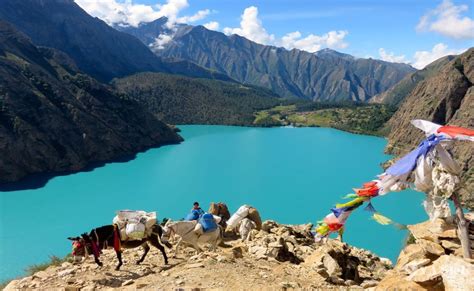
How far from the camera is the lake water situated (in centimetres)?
5075

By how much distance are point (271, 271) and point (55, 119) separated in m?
88.8

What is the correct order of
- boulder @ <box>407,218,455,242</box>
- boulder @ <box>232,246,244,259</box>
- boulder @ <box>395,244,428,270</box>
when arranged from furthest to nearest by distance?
1. boulder @ <box>232,246,244,259</box>
2. boulder @ <box>395,244,428,270</box>
3. boulder @ <box>407,218,455,242</box>

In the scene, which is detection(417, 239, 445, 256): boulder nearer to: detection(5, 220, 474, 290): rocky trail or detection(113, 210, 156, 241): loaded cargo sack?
detection(5, 220, 474, 290): rocky trail

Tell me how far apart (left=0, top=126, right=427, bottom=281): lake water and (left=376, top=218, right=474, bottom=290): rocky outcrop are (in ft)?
120

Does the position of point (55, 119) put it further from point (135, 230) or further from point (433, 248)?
point (433, 248)

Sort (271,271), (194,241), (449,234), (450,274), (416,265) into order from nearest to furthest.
Result: (450,274) → (416,265) → (449,234) → (271,271) → (194,241)

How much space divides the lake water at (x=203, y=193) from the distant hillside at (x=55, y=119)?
618cm

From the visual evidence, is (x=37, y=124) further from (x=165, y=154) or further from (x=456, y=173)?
(x=456, y=173)

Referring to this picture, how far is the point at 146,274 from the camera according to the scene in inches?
476

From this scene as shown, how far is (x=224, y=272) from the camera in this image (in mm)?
10953

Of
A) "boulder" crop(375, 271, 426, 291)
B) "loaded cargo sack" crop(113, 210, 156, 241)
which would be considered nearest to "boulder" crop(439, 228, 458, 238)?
"boulder" crop(375, 271, 426, 291)

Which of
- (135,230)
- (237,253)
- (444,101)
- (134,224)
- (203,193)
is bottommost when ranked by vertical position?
(203,193)

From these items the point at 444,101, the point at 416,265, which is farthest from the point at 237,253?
the point at 444,101

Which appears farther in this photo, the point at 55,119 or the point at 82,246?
the point at 55,119
